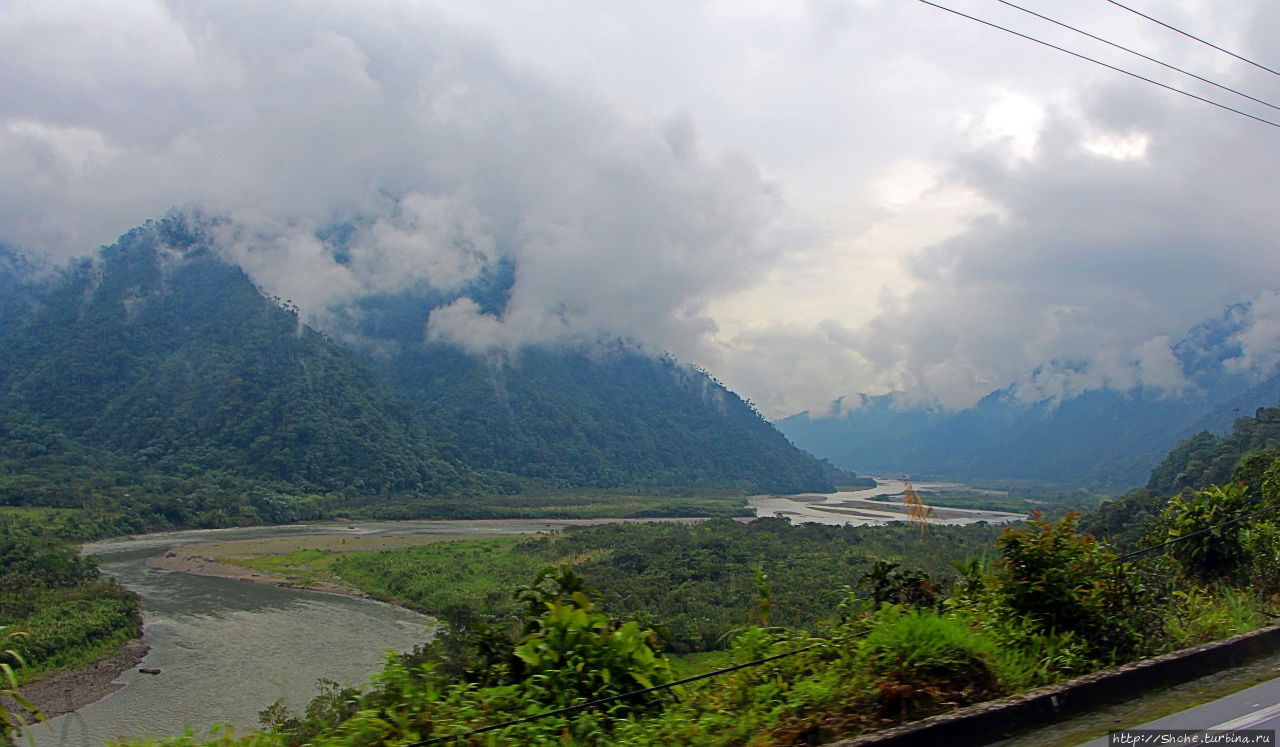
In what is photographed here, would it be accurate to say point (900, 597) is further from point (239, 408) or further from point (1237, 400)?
point (1237, 400)

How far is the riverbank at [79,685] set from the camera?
1950 centimetres

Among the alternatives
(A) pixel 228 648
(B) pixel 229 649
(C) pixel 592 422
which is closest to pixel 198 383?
(C) pixel 592 422

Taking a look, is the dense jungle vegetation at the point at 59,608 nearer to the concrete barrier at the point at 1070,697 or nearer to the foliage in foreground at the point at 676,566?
the foliage in foreground at the point at 676,566

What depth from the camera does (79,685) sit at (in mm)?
21172

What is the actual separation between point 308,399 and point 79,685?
78.7 m

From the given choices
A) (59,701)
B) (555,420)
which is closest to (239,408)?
(555,420)

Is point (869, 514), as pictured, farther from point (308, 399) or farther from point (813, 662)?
point (813, 662)

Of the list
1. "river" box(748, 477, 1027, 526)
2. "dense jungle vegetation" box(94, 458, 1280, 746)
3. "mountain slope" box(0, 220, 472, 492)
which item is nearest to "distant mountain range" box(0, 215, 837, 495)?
"mountain slope" box(0, 220, 472, 492)

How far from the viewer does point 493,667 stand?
4875 millimetres

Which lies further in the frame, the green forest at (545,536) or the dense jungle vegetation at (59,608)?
the dense jungle vegetation at (59,608)

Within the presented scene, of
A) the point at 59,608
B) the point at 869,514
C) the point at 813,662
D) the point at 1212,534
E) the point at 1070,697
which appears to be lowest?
the point at 869,514

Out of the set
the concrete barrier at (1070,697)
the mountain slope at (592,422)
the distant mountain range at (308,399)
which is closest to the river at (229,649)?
the concrete barrier at (1070,697)

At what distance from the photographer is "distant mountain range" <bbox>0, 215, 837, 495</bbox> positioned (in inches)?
3300

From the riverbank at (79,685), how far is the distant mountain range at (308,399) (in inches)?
2303
